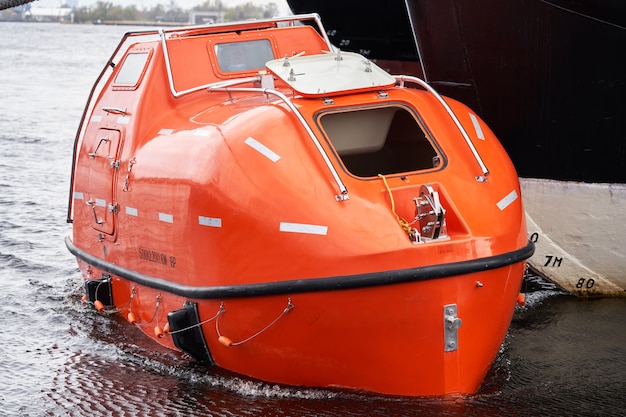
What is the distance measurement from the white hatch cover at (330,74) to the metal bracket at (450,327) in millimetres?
1598

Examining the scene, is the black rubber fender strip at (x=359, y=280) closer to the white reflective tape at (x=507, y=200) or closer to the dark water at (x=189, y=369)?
→ the white reflective tape at (x=507, y=200)

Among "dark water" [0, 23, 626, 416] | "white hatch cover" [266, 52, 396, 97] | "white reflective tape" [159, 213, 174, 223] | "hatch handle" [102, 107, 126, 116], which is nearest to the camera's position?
"dark water" [0, 23, 626, 416]

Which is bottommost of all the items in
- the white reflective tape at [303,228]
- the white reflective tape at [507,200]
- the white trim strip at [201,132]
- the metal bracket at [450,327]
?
the metal bracket at [450,327]

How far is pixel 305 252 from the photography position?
6.19 meters

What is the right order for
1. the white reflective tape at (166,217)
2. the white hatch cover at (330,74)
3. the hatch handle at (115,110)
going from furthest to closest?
the hatch handle at (115,110)
the white reflective tape at (166,217)
the white hatch cover at (330,74)

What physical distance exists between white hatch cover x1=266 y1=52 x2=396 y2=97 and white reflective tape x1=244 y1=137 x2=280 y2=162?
51 cm

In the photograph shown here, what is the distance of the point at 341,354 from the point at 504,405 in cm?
110

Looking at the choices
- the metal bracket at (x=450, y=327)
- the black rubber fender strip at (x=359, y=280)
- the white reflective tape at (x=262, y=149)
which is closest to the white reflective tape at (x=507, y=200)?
the black rubber fender strip at (x=359, y=280)

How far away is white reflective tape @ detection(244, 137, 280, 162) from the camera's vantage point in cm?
641

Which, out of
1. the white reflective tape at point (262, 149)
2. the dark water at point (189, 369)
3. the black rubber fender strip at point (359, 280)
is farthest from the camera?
the dark water at point (189, 369)

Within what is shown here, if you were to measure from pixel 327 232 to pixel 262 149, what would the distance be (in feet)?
2.32

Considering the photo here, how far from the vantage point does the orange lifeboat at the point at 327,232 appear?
242 inches

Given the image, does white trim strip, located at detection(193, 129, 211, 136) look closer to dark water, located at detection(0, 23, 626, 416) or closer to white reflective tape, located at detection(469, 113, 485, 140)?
dark water, located at detection(0, 23, 626, 416)

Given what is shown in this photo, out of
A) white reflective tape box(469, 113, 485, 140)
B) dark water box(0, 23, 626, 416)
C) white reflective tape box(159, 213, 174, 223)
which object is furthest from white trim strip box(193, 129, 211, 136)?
white reflective tape box(469, 113, 485, 140)
